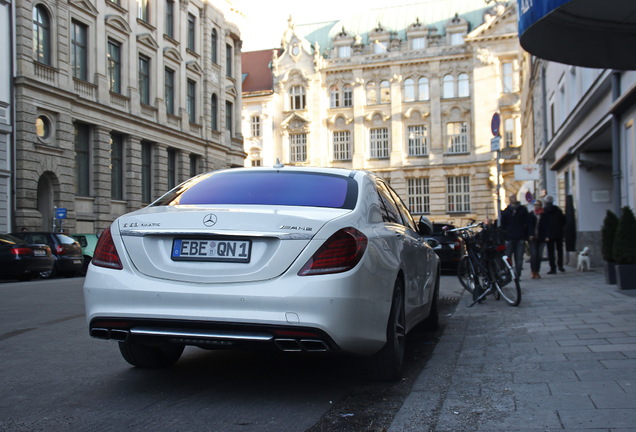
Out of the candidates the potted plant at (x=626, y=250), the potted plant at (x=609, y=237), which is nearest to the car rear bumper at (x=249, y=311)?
the potted plant at (x=626, y=250)

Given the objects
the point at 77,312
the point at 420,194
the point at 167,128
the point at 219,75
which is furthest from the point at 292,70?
the point at 77,312

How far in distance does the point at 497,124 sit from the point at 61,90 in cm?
1822

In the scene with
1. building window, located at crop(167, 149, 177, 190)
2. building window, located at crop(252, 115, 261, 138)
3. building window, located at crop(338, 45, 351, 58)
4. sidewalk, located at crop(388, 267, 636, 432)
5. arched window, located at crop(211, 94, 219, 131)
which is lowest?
sidewalk, located at crop(388, 267, 636, 432)

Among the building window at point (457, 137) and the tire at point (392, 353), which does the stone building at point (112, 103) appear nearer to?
the tire at point (392, 353)

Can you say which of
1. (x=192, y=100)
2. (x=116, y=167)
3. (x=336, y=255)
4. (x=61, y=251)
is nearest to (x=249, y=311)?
(x=336, y=255)

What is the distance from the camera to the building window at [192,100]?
136 ft

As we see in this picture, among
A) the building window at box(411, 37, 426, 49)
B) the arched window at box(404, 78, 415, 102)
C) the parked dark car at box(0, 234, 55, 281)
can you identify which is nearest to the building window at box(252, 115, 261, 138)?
the arched window at box(404, 78, 415, 102)

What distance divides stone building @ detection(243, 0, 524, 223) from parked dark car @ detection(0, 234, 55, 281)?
4718cm

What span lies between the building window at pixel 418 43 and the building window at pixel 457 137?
8.29m

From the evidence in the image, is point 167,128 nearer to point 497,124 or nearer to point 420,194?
point 497,124

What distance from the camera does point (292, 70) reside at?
6819cm

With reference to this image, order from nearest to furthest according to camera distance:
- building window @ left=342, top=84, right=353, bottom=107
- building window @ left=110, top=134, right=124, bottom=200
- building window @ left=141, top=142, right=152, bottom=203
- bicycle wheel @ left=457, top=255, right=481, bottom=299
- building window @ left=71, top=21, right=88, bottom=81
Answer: bicycle wheel @ left=457, top=255, right=481, bottom=299
building window @ left=71, top=21, right=88, bottom=81
building window @ left=110, top=134, right=124, bottom=200
building window @ left=141, top=142, right=152, bottom=203
building window @ left=342, top=84, right=353, bottom=107

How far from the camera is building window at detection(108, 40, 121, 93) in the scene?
109ft

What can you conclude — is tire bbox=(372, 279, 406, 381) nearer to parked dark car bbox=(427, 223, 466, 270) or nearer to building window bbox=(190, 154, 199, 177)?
parked dark car bbox=(427, 223, 466, 270)
